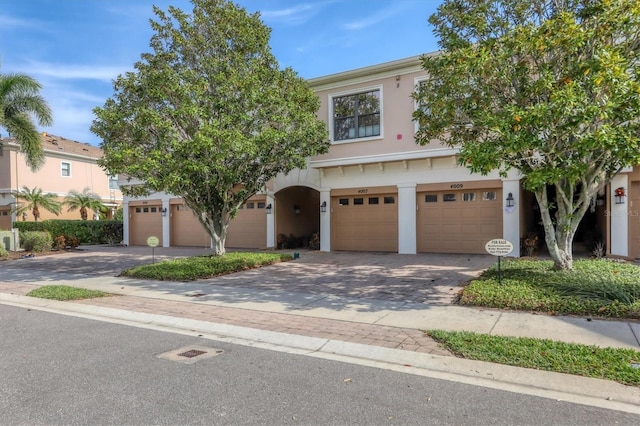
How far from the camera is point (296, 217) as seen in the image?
2022 centimetres

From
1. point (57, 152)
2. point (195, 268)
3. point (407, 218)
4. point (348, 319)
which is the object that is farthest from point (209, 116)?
point (57, 152)

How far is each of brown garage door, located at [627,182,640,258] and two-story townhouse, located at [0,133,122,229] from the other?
2771cm

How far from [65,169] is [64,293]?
1025 inches

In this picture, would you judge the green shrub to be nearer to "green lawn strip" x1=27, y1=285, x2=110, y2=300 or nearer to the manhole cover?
"green lawn strip" x1=27, y1=285, x2=110, y2=300

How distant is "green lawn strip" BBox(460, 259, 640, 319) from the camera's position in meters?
6.65

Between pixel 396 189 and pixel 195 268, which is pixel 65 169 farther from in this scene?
pixel 396 189

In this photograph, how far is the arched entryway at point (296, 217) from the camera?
61.7 ft

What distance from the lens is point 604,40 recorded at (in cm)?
759

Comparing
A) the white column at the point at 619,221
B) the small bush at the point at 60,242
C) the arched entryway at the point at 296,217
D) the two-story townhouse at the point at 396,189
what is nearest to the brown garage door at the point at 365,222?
the two-story townhouse at the point at 396,189

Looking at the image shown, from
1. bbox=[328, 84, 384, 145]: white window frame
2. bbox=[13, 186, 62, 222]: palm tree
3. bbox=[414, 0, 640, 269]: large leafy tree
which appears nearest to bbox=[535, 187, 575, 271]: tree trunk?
bbox=[414, 0, 640, 269]: large leafy tree

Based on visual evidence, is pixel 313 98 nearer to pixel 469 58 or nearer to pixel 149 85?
pixel 149 85

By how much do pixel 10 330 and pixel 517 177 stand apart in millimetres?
14131

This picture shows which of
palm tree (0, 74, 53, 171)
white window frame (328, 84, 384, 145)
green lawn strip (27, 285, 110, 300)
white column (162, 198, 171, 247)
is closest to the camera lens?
green lawn strip (27, 285, 110, 300)

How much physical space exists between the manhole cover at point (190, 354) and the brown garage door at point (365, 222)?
1165 centimetres
